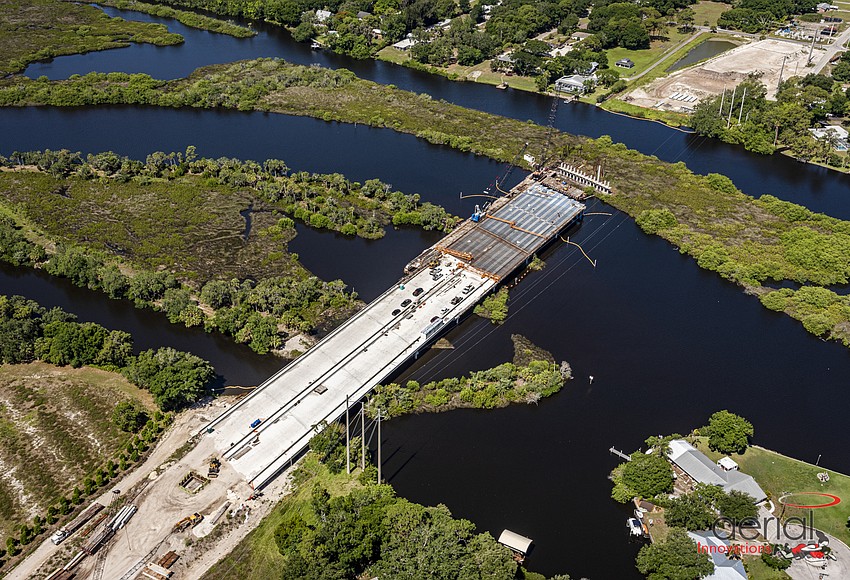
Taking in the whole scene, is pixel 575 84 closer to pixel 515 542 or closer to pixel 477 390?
pixel 477 390

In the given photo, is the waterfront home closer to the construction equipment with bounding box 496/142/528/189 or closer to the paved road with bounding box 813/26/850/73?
the construction equipment with bounding box 496/142/528/189

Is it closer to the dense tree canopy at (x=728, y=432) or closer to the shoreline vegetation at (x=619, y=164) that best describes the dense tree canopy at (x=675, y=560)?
the dense tree canopy at (x=728, y=432)

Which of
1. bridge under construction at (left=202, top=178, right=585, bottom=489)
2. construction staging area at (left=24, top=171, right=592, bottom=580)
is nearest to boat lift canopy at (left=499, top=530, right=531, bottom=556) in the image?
bridge under construction at (left=202, top=178, right=585, bottom=489)

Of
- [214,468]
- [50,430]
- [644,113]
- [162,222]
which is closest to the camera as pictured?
[214,468]

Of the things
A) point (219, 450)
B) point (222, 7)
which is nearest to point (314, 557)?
point (219, 450)

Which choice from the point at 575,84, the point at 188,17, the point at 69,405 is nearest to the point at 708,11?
the point at 575,84
